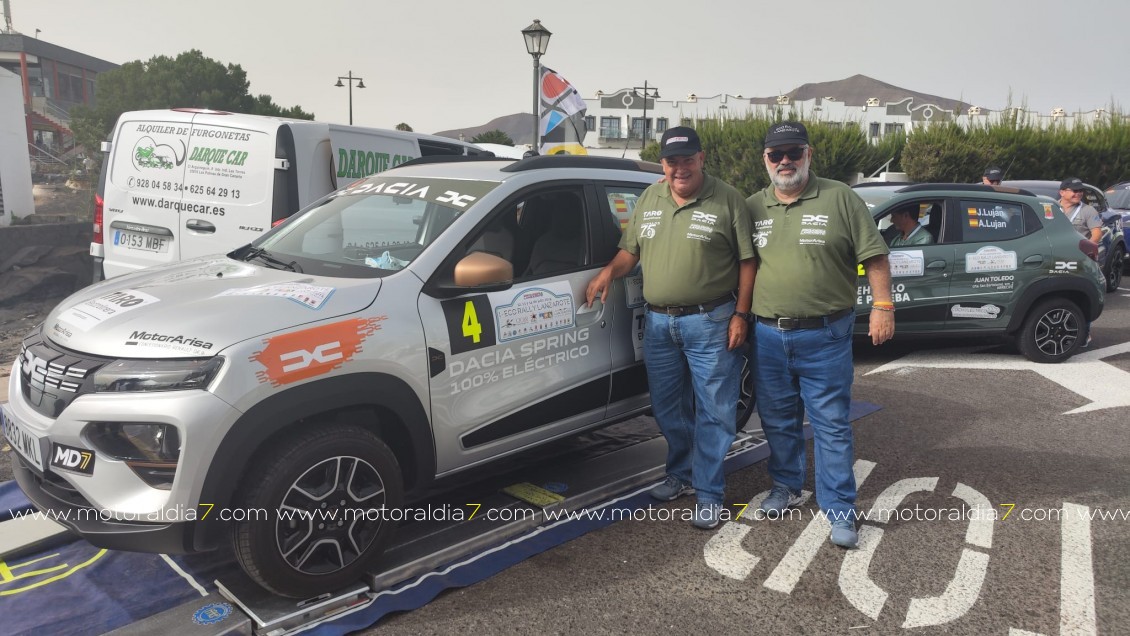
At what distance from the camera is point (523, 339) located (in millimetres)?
3652

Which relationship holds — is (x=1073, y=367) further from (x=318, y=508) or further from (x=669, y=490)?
(x=318, y=508)

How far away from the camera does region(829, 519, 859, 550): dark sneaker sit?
12.2 feet

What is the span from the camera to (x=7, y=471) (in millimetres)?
4418

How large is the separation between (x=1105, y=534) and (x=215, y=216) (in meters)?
6.28

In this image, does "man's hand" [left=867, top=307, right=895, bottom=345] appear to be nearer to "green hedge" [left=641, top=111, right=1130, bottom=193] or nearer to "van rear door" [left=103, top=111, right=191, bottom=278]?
"van rear door" [left=103, top=111, right=191, bottom=278]

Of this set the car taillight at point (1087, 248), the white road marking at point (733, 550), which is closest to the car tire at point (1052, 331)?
the car taillight at point (1087, 248)

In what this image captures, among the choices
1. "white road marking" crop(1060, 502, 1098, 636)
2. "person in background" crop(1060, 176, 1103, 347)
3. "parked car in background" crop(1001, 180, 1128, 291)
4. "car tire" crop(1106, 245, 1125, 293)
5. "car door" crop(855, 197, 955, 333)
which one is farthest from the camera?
"car tire" crop(1106, 245, 1125, 293)

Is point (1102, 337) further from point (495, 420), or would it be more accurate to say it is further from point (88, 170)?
point (88, 170)

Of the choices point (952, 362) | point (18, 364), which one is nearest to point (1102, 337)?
point (952, 362)

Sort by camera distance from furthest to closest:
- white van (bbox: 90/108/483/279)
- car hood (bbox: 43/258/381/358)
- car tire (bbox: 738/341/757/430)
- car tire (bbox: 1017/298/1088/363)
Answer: car tire (bbox: 1017/298/1088/363), white van (bbox: 90/108/483/279), car tire (bbox: 738/341/757/430), car hood (bbox: 43/258/381/358)

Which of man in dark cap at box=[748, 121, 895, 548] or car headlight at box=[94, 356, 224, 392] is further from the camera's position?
man in dark cap at box=[748, 121, 895, 548]

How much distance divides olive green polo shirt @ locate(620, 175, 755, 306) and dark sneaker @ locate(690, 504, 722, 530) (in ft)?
3.37

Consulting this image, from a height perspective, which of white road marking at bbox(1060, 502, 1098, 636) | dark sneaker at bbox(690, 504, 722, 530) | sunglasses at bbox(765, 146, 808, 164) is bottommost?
white road marking at bbox(1060, 502, 1098, 636)

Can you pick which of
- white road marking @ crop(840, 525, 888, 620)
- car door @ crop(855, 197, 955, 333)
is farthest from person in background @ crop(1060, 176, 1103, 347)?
white road marking @ crop(840, 525, 888, 620)
